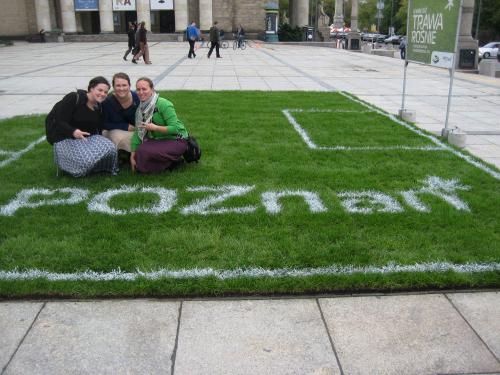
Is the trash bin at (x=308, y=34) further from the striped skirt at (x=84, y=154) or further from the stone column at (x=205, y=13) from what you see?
the striped skirt at (x=84, y=154)

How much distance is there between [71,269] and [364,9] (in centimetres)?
12454

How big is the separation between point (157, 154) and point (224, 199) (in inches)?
46.6

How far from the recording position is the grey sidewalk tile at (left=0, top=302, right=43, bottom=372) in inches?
132

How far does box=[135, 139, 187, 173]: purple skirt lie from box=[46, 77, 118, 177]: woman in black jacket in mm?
341

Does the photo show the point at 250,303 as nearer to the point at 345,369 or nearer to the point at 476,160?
the point at 345,369

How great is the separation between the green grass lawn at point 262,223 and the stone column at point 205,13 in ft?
146

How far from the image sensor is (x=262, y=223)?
5293 mm

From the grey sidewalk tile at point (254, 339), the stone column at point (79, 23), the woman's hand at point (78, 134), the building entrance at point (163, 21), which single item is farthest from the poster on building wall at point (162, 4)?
the grey sidewalk tile at point (254, 339)

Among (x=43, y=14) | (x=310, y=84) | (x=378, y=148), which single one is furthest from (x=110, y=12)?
(x=378, y=148)

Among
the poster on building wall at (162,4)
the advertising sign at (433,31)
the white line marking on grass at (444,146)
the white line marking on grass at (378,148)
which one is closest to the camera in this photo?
the white line marking on grass at (444,146)

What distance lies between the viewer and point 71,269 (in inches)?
170

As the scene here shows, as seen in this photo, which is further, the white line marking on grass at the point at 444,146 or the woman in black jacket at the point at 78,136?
the white line marking on grass at the point at 444,146

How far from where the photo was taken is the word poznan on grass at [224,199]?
18.5 ft

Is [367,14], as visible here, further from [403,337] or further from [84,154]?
[403,337]
